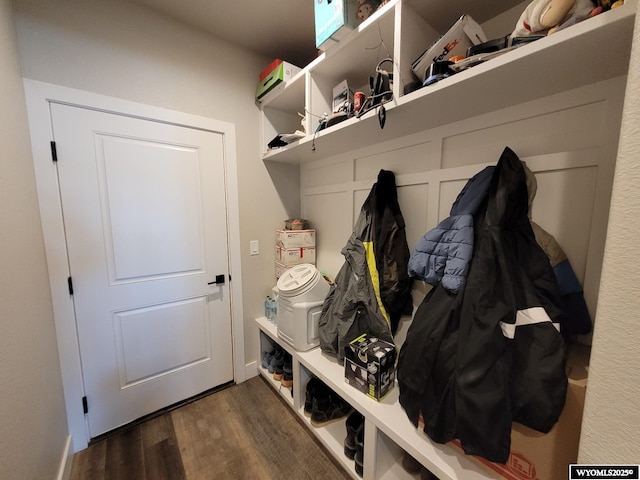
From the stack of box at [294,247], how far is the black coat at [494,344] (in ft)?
3.75

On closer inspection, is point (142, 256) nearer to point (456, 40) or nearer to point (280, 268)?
point (280, 268)

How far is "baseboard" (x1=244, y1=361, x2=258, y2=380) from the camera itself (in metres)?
1.97

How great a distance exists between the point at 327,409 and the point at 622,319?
1467 mm

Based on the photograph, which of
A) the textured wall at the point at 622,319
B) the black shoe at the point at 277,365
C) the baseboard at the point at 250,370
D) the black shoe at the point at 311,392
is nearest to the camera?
the textured wall at the point at 622,319

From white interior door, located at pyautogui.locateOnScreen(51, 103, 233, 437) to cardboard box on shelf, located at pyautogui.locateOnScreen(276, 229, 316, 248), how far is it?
0.43m

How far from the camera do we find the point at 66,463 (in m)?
1.23

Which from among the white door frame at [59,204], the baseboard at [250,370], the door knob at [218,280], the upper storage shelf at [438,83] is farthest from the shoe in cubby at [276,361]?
the upper storage shelf at [438,83]

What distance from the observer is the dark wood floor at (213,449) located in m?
1.27

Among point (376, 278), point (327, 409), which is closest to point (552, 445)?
point (376, 278)

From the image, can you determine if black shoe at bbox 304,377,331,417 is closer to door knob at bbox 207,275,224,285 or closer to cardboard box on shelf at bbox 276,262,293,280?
cardboard box on shelf at bbox 276,262,293,280

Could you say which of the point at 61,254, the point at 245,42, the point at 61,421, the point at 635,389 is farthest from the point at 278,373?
the point at 245,42

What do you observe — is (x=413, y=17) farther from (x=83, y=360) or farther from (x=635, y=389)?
(x=83, y=360)

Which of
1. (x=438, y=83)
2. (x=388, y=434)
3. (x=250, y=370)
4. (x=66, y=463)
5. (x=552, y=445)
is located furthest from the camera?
(x=250, y=370)

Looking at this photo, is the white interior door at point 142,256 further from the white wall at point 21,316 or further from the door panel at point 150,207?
the white wall at point 21,316
